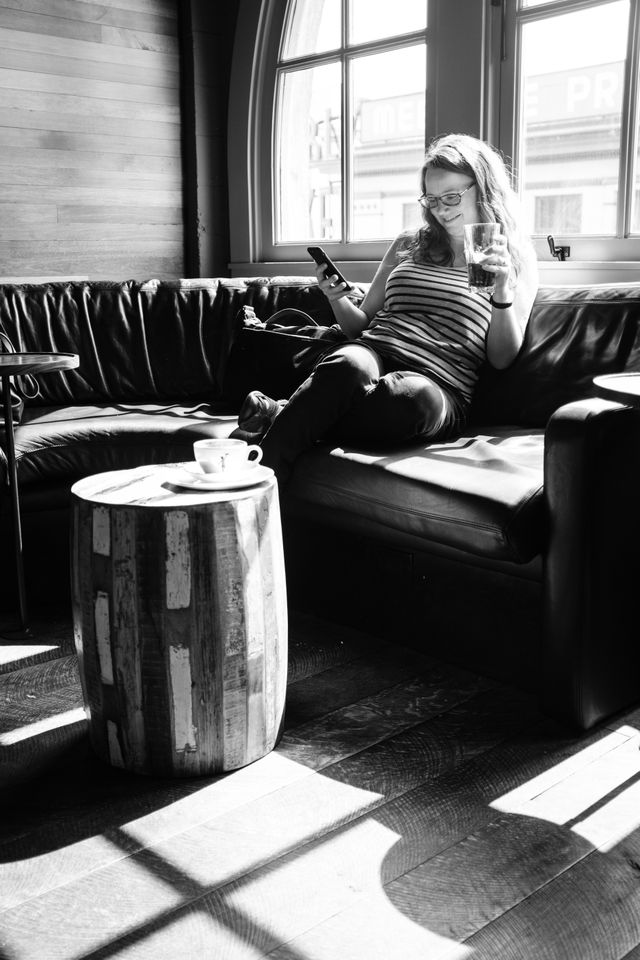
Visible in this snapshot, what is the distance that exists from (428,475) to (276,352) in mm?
1042

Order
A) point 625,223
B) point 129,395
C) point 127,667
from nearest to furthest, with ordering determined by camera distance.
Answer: point 127,667, point 625,223, point 129,395

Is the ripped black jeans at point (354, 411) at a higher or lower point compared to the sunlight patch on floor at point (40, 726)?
higher

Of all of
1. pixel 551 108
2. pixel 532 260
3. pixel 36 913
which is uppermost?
pixel 551 108

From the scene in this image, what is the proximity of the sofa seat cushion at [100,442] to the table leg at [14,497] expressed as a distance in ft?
0.45

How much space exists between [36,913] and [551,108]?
2664mm

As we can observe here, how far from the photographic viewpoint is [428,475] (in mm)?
1983

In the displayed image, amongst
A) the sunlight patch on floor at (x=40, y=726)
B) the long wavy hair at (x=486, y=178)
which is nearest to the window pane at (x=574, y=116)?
the long wavy hair at (x=486, y=178)

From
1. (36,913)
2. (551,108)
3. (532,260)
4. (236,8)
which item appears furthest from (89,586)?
(236,8)

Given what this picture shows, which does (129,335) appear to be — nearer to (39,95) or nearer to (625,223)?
(39,95)

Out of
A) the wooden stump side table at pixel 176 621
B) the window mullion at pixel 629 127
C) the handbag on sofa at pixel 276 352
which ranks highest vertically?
the window mullion at pixel 629 127

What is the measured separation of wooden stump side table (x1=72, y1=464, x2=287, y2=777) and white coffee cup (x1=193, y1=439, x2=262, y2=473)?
9 cm

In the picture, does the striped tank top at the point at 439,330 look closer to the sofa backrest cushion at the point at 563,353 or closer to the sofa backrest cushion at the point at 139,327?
the sofa backrest cushion at the point at 563,353

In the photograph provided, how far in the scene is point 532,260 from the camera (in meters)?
2.57

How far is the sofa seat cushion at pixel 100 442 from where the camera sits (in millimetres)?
2508
